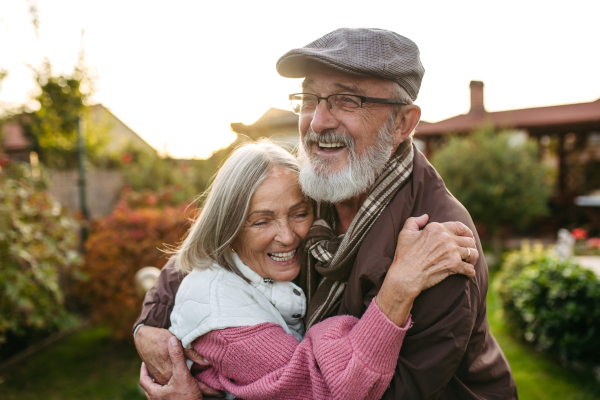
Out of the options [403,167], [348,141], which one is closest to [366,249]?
[403,167]

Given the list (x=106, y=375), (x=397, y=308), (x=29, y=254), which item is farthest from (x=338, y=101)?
(x=106, y=375)

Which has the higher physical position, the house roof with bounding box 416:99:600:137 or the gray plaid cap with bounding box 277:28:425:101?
the gray plaid cap with bounding box 277:28:425:101

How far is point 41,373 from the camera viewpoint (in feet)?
16.3

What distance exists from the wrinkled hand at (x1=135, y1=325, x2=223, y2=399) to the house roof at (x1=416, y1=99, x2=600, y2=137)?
12.8m

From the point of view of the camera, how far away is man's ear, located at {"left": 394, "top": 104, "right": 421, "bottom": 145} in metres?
1.89

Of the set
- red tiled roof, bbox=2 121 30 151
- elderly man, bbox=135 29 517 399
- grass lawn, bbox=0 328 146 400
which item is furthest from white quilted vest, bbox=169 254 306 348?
red tiled roof, bbox=2 121 30 151

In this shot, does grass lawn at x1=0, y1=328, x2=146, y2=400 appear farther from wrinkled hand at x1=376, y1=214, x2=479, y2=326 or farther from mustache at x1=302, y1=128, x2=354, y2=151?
wrinkled hand at x1=376, y1=214, x2=479, y2=326

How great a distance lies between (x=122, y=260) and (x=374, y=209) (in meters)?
4.46

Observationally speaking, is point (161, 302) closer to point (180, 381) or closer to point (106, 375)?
point (180, 381)

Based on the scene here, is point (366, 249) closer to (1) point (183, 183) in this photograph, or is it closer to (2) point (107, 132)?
(1) point (183, 183)

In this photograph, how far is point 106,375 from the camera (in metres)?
4.92

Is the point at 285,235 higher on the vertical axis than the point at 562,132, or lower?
higher

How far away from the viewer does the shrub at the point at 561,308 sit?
4.26 metres

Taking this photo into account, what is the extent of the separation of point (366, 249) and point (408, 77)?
808 mm
